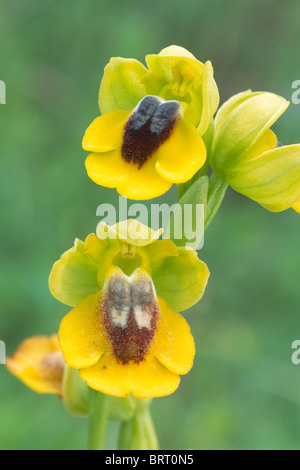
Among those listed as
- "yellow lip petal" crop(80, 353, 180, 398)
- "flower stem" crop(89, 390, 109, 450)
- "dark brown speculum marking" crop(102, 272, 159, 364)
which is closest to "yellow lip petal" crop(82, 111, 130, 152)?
"dark brown speculum marking" crop(102, 272, 159, 364)

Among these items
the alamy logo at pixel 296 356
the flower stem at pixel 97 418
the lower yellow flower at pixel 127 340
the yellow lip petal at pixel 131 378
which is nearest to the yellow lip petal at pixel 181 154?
the lower yellow flower at pixel 127 340

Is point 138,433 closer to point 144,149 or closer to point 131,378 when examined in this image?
point 131,378

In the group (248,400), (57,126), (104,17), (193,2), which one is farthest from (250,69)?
(248,400)

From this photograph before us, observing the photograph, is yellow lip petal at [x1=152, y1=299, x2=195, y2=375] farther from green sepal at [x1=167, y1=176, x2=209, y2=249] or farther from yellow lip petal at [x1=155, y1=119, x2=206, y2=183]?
yellow lip petal at [x1=155, y1=119, x2=206, y2=183]

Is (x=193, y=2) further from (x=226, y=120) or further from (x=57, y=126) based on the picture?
(x=226, y=120)

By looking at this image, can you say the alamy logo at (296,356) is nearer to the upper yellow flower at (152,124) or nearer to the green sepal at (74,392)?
the green sepal at (74,392)

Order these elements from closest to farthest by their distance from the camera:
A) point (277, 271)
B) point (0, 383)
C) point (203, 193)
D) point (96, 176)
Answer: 1. point (96, 176)
2. point (203, 193)
3. point (0, 383)
4. point (277, 271)
